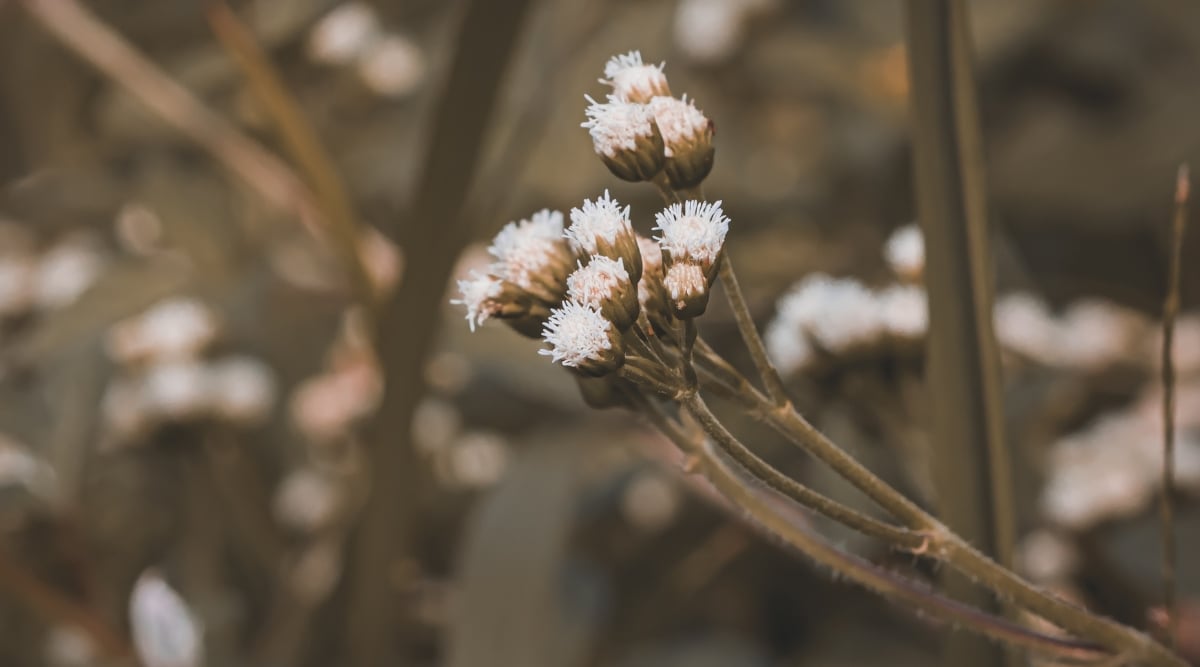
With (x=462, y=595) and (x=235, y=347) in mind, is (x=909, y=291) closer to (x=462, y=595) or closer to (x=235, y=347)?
(x=462, y=595)

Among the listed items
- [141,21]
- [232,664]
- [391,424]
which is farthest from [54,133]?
[391,424]

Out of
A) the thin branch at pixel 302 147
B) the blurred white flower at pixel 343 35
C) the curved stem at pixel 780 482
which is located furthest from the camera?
the blurred white flower at pixel 343 35

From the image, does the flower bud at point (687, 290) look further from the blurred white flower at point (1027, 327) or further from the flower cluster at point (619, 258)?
the blurred white flower at point (1027, 327)

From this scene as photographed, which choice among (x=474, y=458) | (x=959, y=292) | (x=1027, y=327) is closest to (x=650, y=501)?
(x=474, y=458)

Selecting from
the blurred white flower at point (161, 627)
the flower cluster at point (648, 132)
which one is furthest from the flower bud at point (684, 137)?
the blurred white flower at point (161, 627)

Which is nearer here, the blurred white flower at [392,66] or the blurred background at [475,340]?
the blurred background at [475,340]

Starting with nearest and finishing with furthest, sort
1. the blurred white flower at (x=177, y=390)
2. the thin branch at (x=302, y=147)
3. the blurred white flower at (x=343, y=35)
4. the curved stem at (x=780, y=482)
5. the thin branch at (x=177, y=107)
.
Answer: the curved stem at (x=780, y=482) < the thin branch at (x=302, y=147) < the blurred white flower at (x=177, y=390) < the thin branch at (x=177, y=107) < the blurred white flower at (x=343, y=35)
